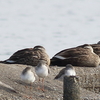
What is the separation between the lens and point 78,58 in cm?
1745

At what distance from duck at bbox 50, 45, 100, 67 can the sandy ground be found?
→ 2.59 meters

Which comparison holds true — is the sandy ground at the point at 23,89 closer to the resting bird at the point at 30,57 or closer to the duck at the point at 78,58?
the resting bird at the point at 30,57

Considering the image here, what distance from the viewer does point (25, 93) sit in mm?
12734

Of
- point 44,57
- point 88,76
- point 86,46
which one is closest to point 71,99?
point 88,76

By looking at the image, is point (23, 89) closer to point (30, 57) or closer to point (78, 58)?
point (30, 57)

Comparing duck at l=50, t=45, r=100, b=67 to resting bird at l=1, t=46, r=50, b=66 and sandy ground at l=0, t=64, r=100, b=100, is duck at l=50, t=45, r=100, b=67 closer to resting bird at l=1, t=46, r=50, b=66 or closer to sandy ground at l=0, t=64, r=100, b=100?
resting bird at l=1, t=46, r=50, b=66

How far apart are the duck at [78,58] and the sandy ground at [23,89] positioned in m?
2.59

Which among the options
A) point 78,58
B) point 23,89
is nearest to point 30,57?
point 78,58

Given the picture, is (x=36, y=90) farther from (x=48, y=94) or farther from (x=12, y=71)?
(x=12, y=71)

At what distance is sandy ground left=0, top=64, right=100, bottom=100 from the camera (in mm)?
12289

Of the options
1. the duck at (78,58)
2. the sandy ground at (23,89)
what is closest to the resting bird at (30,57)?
the duck at (78,58)

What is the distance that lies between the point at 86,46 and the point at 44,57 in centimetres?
173

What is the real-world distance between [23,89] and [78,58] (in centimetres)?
474

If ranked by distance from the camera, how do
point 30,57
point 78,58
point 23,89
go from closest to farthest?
point 23,89, point 30,57, point 78,58
